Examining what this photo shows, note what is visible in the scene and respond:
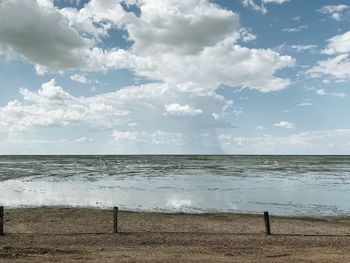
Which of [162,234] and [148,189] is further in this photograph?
[148,189]

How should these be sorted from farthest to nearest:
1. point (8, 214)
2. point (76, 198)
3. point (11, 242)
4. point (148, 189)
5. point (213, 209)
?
point (148, 189), point (76, 198), point (213, 209), point (8, 214), point (11, 242)

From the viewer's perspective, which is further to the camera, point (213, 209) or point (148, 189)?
point (148, 189)

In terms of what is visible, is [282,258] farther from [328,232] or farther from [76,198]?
[76,198]

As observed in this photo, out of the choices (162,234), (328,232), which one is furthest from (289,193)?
(162,234)

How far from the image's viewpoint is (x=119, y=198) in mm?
37000

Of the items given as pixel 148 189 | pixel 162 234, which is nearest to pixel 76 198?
pixel 148 189

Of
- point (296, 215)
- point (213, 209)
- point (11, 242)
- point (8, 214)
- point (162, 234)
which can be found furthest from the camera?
point (213, 209)

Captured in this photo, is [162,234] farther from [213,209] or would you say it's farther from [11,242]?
[213,209]

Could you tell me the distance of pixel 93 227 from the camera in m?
22.9

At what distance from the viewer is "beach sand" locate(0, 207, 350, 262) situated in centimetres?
1577

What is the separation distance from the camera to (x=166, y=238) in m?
19.7

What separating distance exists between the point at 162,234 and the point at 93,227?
4460 millimetres

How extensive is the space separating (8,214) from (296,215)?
19.1 m

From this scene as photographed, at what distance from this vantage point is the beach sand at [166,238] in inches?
621
